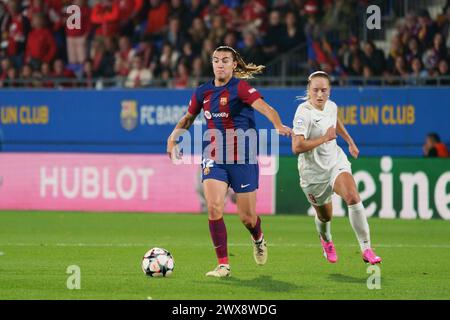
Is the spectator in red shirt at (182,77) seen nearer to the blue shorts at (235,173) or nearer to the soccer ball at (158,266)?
the blue shorts at (235,173)

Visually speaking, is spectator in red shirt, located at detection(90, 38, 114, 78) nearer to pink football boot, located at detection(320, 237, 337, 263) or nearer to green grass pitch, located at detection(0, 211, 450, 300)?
green grass pitch, located at detection(0, 211, 450, 300)

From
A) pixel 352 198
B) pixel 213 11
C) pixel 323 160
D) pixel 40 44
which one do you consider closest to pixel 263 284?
pixel 352 198

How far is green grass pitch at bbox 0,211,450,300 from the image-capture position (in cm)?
941

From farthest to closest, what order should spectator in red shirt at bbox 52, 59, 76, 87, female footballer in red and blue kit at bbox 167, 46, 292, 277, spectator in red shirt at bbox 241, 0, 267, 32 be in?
spectator in red shirt at bbox 52, 59, 76, 87
spectator in red shirt at bbox 241, 0, 267, 32
female footballer in red and blue kit at bbox 167, 46, 292, 277

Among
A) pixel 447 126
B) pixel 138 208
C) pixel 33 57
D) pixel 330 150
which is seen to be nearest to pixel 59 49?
pixel 33 57

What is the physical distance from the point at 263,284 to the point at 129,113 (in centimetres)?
1263

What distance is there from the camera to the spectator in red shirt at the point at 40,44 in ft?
78.4

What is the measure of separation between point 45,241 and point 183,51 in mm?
8812

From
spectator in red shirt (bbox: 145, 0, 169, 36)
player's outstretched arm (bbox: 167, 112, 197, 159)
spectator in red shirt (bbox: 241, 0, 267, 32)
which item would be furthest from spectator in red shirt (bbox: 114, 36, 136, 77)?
player's outstretched arm (bbox: 167, 112, 197, 159)

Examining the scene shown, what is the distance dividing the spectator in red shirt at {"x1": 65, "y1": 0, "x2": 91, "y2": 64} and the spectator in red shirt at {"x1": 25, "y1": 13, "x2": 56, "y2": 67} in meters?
0.41

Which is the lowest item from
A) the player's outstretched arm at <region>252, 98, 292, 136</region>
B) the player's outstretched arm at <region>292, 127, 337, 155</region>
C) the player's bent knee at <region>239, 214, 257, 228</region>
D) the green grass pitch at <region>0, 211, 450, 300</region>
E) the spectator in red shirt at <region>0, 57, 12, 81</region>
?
the green grass pitch at <region>0, 211, 450, 300</region>

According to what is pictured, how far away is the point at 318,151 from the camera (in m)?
11.6

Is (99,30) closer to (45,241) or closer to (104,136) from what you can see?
(104,136)

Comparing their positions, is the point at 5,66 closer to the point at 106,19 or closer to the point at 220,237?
the point at 106,19
